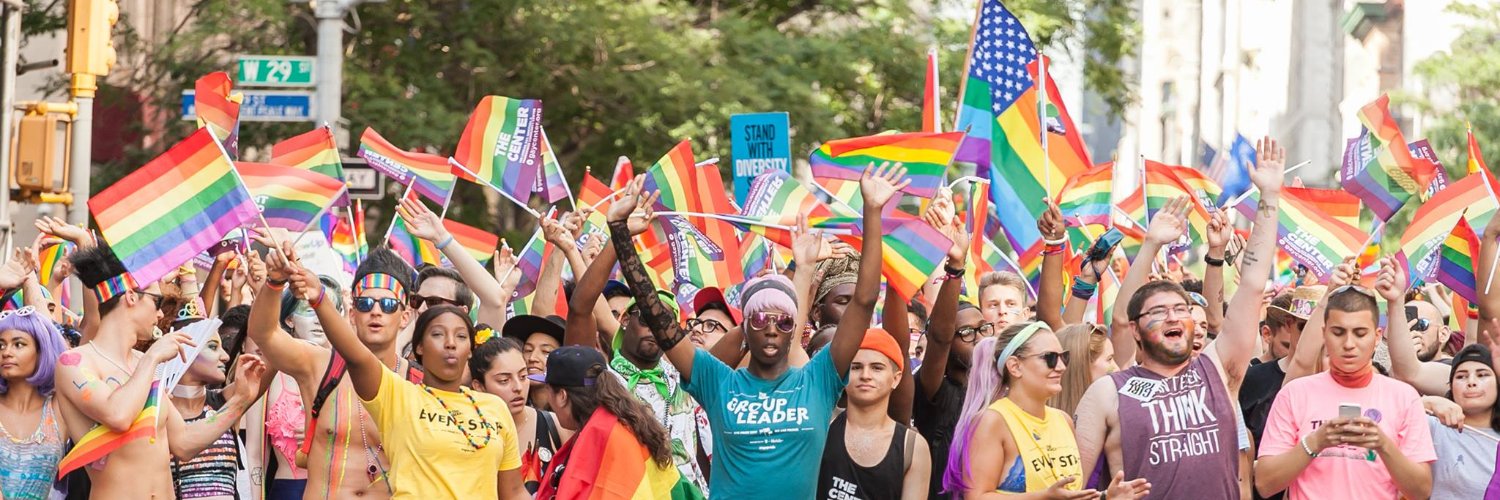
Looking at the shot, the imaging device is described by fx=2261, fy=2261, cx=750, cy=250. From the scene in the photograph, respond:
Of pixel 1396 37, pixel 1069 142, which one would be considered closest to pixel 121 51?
pixel 1069 142

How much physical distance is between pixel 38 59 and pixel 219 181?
56.1 feet

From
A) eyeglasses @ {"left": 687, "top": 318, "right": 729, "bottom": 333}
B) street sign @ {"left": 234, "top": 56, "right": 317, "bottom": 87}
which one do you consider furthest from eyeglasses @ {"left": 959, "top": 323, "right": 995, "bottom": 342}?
street sign @ {"left": 234, "top": 56, "right": 317, "bottom": 87}

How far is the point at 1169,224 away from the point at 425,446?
10.0ft

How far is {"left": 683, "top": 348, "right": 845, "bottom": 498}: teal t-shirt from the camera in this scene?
7.57m

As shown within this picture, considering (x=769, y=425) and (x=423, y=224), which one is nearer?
(x=769, y=425)

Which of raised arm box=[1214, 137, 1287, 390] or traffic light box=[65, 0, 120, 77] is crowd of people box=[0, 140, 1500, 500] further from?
traffic light box=[65, 0, 120, 77]

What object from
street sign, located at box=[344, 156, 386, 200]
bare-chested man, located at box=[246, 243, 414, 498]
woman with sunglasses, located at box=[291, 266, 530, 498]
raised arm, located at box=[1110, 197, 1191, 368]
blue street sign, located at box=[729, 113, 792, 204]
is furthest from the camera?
street sign, located at box=[344, 156, 386, 200]

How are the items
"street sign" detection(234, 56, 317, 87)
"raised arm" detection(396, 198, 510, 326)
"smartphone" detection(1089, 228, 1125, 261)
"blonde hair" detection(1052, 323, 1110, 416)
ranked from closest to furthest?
"blonde hair" detection(1052, 323, 1110, 416) → "raised arm" detection(396, 198, 510, 326) → "smartphone" detection(1089, 228, 1125, 261) → "street sign" detection(234, 56, 317, 87)

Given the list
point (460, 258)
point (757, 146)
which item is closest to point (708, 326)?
point (460, 258)

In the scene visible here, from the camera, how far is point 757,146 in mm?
12898

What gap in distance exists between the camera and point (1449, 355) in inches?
434

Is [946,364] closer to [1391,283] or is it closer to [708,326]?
[708,326]

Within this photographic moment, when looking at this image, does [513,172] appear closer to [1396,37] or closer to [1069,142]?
[1069,142]

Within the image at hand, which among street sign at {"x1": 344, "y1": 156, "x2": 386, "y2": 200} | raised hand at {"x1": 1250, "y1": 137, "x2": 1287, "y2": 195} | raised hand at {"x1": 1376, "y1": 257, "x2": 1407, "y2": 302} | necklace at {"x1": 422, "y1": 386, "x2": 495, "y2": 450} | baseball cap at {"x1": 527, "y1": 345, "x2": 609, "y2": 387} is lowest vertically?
necklace at {"x1": 422, "y1": 386, "x2": 495, "y2": 450}
